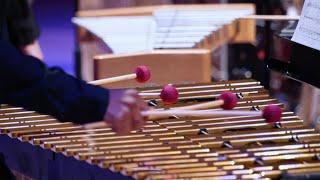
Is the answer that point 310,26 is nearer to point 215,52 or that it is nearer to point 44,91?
point 44,91

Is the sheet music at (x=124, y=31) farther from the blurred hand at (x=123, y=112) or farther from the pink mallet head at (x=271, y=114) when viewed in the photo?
the blurred hand at (x=123, y=112)

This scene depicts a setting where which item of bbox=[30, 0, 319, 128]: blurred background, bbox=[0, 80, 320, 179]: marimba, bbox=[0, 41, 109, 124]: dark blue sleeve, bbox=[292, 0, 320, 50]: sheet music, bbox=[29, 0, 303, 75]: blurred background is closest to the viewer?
bbox=[0, 41, 109, 124]: dark blue sleeve

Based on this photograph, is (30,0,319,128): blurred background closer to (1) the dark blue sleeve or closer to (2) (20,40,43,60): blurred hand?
(2) (20,40,43,60): blurred hand

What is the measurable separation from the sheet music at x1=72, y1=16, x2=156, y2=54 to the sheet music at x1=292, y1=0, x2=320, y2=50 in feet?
4.06

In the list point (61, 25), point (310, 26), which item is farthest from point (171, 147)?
point (61, 25)

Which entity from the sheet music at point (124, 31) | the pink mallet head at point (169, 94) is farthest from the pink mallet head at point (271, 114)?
the sheet music at point (124, 31)

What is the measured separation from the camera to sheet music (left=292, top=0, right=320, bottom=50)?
3281mm

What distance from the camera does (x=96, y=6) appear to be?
6.17m

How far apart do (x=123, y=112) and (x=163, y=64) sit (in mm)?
2050

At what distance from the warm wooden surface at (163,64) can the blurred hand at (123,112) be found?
1.91 m

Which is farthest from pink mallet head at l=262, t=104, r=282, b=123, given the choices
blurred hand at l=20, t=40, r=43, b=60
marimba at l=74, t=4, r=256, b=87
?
marimba at l=74, t=4, r=256, b=87

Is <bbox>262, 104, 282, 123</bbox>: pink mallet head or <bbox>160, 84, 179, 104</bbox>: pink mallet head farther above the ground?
<bbox>262, 104, 282, 123</bbox>: pink mallet head

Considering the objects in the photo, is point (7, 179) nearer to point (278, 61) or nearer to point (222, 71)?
point (278, 61)

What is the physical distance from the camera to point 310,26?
3.33 m
